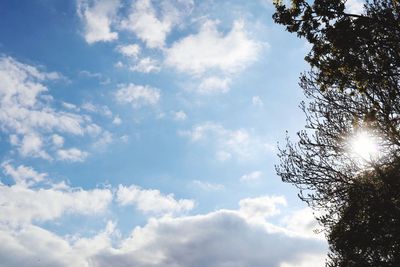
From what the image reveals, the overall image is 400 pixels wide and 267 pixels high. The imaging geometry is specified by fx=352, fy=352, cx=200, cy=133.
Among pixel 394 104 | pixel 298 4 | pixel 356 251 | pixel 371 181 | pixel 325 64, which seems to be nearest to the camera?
pixel 298 4

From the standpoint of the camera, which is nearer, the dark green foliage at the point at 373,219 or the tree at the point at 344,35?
the tree at the point at 344,35

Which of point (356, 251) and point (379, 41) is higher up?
point (379, 41)

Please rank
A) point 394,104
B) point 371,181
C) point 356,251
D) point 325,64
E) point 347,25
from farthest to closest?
point 356,251, point 371,181, point 394,104, point 325,64, point 347,25

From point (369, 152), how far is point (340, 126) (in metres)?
1.66

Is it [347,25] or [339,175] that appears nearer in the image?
[347,25]

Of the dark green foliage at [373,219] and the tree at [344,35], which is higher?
the tree at [344,35]

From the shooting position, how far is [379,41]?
369 inches

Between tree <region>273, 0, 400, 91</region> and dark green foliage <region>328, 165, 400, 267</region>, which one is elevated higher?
tree <region>273, 0, 400, 91</region>

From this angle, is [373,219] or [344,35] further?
[373,219]

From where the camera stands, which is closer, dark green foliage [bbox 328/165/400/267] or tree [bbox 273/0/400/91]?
tree [bbox 273/0/400/91]

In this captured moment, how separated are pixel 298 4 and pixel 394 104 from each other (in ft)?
23.6

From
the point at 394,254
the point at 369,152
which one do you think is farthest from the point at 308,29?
the point at 394,254

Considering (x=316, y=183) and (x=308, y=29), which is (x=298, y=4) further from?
(x=316, y=183)

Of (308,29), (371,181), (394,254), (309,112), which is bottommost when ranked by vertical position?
(394,254)
